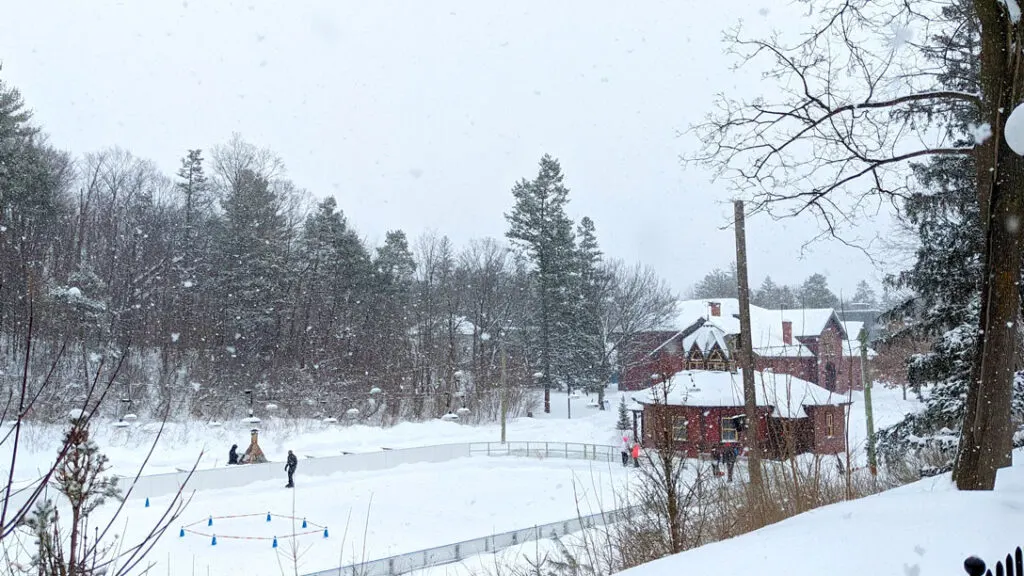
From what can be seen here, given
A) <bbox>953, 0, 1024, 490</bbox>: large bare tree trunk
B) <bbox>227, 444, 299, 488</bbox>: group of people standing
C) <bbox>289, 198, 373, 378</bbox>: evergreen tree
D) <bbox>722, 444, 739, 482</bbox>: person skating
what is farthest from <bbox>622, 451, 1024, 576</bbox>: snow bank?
<bbox>289, 198, 373, 378</bbox>: evergreen tree

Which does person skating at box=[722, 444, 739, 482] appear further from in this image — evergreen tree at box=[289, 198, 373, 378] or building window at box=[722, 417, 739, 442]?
evergreen tree at box=[289, 198, 373, 378]

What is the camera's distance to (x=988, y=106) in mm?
6070

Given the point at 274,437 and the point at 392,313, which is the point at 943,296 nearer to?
the point at 274,437

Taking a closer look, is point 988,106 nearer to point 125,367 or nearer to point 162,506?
point 162,506

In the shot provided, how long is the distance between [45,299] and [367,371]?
18.1m

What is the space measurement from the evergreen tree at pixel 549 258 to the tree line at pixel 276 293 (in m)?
0.12

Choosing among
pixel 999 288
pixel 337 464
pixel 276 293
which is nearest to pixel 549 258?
pixel 276 293

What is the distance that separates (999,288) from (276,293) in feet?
134

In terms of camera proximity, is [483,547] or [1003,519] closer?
[1003,519]

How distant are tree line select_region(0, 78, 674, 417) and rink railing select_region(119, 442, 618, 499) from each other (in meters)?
8.98

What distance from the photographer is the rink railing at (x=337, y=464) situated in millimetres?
21484

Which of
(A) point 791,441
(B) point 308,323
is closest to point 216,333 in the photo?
(B) point 308,323

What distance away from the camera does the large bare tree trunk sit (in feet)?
18.7

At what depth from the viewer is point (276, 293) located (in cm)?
4250
